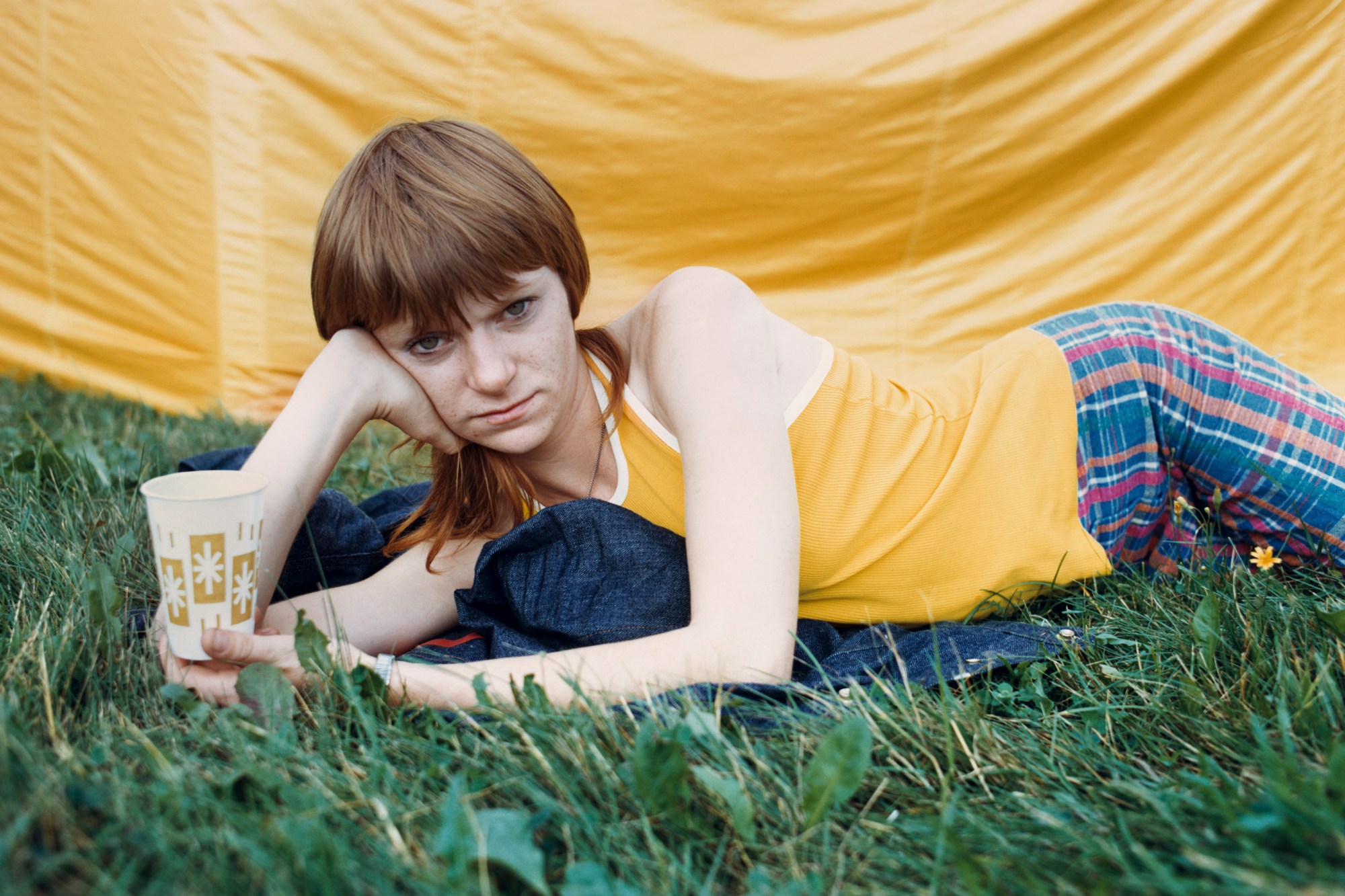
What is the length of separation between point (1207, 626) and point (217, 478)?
3.78ft

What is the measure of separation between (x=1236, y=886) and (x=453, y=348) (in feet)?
3.54

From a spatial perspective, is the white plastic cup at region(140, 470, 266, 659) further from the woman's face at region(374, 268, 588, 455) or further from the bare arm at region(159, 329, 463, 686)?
the woman's face at region(374, 268, 588, 455)

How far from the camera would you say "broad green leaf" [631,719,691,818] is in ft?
2.91

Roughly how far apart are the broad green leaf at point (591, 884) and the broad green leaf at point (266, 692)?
413 millimetres

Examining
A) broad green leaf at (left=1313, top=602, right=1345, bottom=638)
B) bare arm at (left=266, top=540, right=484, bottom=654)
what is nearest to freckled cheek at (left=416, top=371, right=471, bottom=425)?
bare arm at (left=266, top=540, right=484, bottom=654)

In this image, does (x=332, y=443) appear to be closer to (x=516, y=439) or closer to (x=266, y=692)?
(x=516, y=439)

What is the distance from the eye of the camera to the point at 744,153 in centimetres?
274

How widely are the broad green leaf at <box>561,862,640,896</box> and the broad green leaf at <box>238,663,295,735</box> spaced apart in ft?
1.36

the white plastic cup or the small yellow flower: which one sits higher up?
the white plastic cup

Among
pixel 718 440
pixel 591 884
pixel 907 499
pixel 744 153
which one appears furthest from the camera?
pixel 744 153

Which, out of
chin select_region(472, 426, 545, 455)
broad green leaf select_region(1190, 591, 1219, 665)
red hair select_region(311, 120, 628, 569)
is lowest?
broad green leaf select_region(1190, 591, 1219, 665)

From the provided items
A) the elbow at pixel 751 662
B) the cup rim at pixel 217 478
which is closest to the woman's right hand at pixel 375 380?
the cup rim at pixel 217 478

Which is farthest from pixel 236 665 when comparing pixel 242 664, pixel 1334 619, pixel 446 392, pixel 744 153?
pixel 744 153

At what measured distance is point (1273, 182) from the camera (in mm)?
2623
